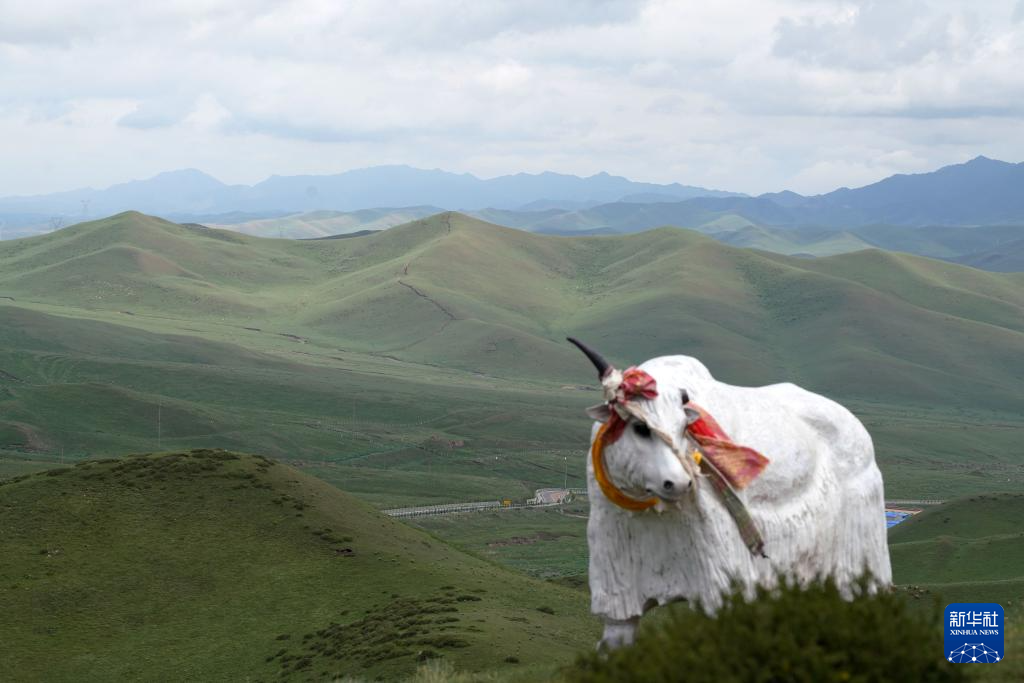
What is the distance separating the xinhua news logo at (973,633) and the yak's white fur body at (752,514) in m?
1.14

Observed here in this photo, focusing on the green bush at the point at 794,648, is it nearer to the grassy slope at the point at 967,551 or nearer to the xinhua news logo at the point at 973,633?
the xinhua news logo at the point at 973,633

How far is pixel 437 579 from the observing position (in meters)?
40.4

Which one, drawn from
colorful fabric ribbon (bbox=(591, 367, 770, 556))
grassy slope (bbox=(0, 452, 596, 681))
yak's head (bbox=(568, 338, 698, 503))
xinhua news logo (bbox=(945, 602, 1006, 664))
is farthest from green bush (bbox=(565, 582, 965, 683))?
→ grassy slope (bbox=(0, 452, 596, 681))

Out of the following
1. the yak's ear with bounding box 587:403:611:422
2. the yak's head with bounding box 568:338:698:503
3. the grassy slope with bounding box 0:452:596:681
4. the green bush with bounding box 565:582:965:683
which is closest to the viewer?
the green bush with bounding box 565:582:965:683

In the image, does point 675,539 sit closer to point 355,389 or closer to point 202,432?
point 202,432

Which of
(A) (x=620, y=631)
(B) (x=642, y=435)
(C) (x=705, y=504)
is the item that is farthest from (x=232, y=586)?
(B) (x=642, y=435)

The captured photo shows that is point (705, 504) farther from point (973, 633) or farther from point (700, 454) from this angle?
point (973, 633)

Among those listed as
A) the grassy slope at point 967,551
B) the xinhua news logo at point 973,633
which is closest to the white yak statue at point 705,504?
the xinhua news logo at point 973,633

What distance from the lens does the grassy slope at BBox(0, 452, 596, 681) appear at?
33219mm

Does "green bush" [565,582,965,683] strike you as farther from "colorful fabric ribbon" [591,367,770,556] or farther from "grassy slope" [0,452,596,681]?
"grassy slope" [0,452,596,681]

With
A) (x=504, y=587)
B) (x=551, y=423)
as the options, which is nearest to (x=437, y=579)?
(x=504, y=587)

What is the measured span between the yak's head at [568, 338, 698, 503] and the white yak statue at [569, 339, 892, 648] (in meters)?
0.01

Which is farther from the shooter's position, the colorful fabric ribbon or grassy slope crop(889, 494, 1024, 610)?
grassy slope crop(889, 494, 1024, 610)

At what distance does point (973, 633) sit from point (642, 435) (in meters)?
4.16
